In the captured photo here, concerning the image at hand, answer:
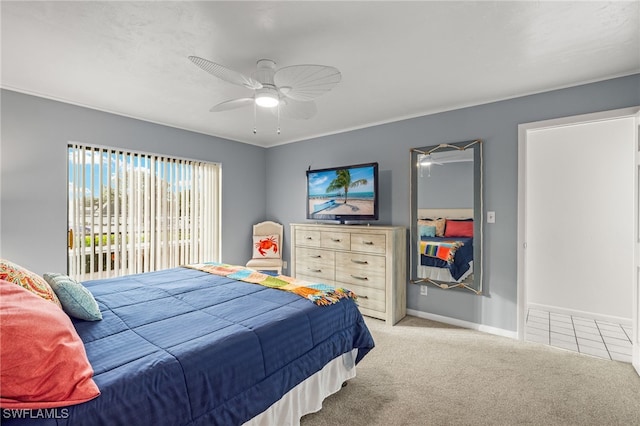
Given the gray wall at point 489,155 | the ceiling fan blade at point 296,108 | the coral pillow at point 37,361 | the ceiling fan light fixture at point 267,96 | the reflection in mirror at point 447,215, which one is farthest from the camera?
the reflection in mirror at point 447,215

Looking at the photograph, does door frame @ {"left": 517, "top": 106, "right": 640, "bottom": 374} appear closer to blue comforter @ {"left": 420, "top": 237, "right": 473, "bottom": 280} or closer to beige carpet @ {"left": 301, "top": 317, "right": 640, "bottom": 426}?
beige carpet @ {"left": 301, "top": 317, "right": 640, "bottom": 426}

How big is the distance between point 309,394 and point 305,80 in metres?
2.04

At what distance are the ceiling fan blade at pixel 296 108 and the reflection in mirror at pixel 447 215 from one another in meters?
1.65

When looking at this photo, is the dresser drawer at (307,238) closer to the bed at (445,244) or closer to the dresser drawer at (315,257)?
the dresser drawer at (315,257)

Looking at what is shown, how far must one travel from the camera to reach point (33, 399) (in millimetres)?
979

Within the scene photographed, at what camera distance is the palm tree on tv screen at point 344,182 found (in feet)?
13.6

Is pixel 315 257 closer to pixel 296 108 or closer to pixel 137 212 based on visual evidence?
pixel 296 108

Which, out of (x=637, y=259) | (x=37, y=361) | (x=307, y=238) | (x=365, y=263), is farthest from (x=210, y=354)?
(x=637, y=259)

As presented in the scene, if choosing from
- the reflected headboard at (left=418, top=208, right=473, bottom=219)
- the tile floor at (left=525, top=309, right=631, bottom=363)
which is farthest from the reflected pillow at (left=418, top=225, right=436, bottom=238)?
the tile floor at (left=525, top=309, right=631, bottom=363)

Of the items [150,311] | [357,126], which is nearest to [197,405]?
[150,311]

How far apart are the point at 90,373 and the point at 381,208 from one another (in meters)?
3.54

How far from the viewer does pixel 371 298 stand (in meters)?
3.73

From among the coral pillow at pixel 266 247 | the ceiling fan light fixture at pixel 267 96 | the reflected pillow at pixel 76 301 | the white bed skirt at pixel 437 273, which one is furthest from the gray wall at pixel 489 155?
the reflected pillow at pixel 76 301

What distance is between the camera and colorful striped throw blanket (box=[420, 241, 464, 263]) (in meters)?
3.54
